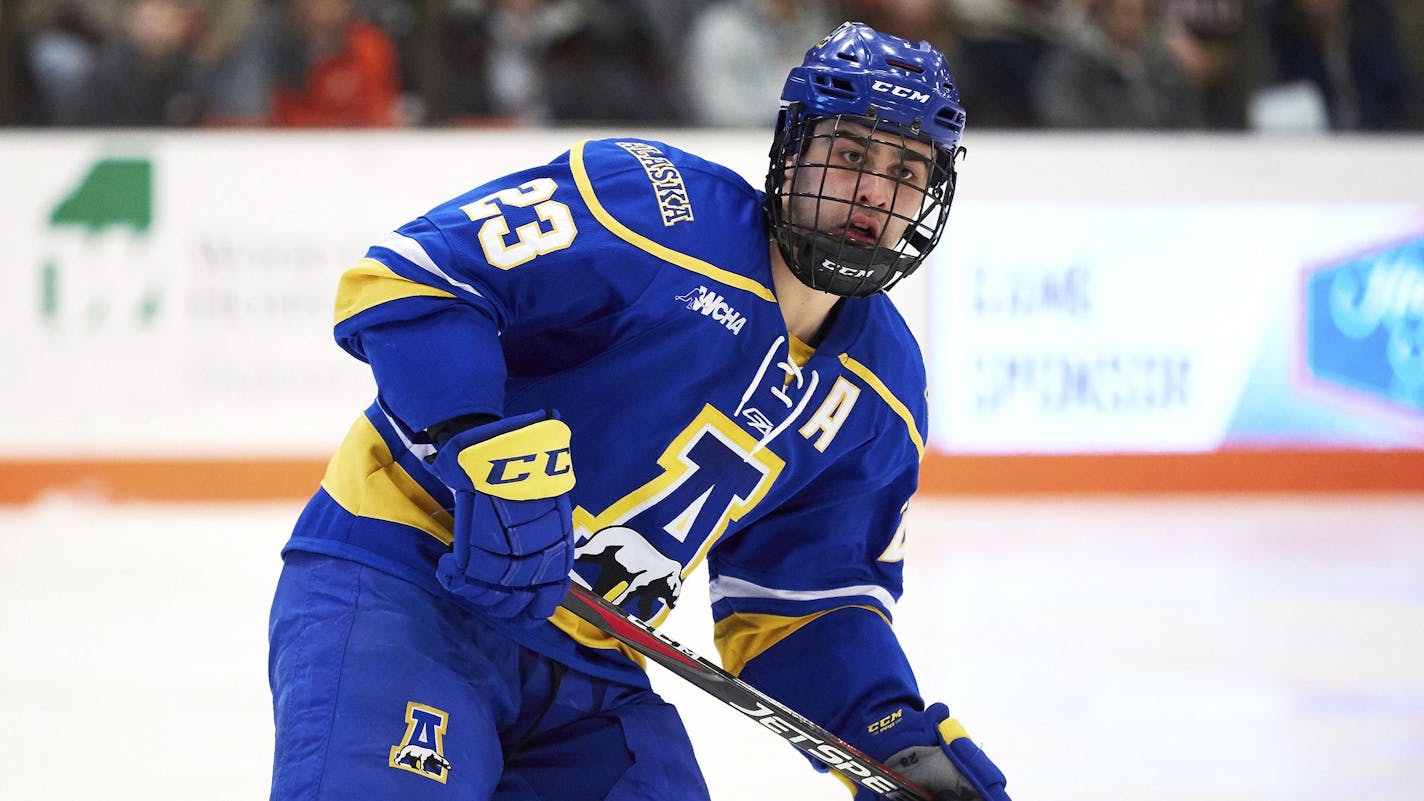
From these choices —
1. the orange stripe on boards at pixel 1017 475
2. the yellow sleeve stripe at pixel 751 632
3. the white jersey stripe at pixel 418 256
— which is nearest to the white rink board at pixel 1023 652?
the orange stripe on boards at pixel 1017 475

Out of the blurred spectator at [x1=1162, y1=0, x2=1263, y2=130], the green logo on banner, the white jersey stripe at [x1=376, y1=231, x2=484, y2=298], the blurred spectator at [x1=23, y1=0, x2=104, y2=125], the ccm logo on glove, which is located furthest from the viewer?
the blurred spectator at [x1=1162, y1=0, x2=1263, y2=130]

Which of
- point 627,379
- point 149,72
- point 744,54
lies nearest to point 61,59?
point 149,72

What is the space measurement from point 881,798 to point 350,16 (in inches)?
206

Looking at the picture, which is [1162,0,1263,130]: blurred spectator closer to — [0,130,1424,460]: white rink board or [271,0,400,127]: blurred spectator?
[0,130,1424,460]: white rink board

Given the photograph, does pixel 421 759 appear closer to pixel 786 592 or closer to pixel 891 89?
pixel 786 592

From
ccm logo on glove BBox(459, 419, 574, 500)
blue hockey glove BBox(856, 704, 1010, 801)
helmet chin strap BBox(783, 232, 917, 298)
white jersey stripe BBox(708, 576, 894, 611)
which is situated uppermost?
helmet chin strap BBox(783, 232, 917, 298)

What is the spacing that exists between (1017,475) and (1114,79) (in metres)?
1.83

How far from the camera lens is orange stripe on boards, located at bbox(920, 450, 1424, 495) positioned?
6.52 meters

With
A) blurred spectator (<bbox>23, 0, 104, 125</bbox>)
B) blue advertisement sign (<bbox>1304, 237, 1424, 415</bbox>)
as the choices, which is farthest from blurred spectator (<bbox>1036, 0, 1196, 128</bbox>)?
blurred spectator (<bbox>23, 0, 104, 125</bbox>)

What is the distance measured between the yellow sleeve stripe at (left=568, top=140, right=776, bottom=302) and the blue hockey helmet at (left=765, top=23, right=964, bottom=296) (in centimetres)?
6

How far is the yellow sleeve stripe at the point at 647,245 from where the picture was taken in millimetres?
2051

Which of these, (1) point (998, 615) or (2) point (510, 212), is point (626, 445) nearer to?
(2) point (510, 212)

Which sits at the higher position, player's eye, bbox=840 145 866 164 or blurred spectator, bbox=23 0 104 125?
player's eye, bbox=840 145 866 164

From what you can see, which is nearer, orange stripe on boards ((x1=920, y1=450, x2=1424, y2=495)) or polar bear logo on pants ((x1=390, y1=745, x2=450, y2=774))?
polar bear logo on pants ((x1=390, y1=745, x2=450, y2=774))
